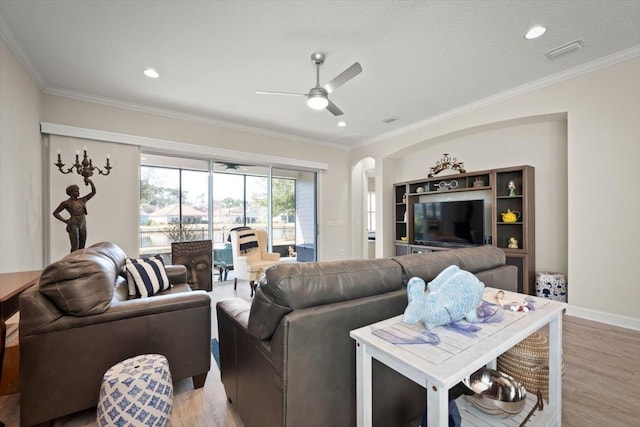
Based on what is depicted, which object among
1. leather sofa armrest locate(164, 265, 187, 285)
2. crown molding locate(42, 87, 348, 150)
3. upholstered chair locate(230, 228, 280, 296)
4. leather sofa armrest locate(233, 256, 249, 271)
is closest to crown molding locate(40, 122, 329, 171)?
crown molding locate(42, 87, 348, 150)

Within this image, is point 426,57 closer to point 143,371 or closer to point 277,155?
point 277,155

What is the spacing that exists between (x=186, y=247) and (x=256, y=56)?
294 cm

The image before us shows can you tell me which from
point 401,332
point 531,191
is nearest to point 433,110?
point 531,191

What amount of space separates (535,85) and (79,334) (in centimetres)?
513

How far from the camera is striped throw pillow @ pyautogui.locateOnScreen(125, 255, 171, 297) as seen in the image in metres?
2.26

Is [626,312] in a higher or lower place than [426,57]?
lower

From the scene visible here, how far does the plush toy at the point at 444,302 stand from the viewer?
110 cm

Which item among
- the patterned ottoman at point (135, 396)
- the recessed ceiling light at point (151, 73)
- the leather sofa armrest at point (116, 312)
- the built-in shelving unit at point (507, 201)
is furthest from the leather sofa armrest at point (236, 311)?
the built-in shelving unit at point (507, 201)

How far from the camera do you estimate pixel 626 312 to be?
281cm

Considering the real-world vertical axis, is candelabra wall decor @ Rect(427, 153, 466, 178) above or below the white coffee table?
above

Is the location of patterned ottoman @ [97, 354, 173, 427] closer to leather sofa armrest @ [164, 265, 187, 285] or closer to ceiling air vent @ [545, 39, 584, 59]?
leather sofa armrest @ [164, 265, 187, 285]

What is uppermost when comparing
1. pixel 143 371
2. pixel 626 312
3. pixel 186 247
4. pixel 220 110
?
pixel 220 110

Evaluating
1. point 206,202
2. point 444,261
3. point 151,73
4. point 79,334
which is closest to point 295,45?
point 151,73

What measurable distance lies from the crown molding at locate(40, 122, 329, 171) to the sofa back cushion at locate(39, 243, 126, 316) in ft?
10.1
